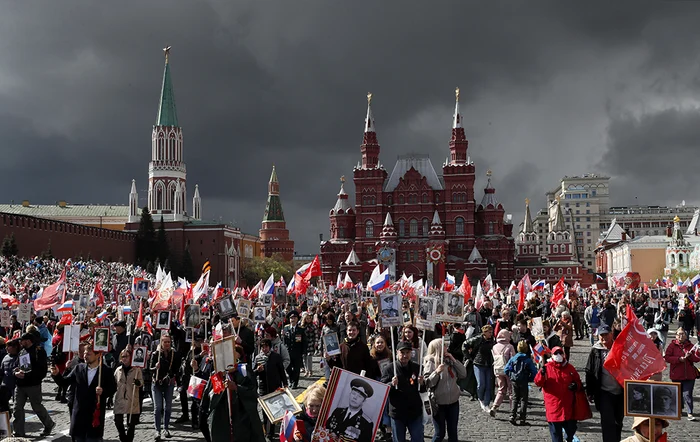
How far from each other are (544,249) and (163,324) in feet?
482

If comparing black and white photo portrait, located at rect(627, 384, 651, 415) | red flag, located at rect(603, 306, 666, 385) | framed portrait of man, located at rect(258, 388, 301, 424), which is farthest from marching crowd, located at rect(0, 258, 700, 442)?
red flag, located at rect(603, 306, 666, 385)

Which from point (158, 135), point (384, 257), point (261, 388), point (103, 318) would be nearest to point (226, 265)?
point (158, 135)

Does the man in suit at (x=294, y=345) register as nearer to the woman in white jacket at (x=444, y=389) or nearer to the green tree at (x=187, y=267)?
the woman in white jacket at (x=444, y=389)

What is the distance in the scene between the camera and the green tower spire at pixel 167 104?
10850cm

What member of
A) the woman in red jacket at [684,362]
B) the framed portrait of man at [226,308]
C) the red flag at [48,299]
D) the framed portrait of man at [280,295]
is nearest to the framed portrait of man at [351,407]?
the woman in red jacket at [684,362]

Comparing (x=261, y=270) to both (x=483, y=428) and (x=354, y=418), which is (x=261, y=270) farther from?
(x=354, y=418)

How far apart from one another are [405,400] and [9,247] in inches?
2227

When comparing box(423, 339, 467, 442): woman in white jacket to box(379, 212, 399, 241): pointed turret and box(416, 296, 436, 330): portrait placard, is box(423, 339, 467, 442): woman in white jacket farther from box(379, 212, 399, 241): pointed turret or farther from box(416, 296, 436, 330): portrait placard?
box(379, 212, 399, 241): pointed turret

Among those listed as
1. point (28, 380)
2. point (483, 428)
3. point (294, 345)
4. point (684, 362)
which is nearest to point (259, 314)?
point (294, 345)

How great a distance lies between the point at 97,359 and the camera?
9.05 m

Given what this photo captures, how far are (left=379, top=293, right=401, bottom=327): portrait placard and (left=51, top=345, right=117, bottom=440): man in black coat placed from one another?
4.14 metres

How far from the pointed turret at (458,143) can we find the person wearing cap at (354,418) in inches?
3003

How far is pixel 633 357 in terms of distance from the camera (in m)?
8.05

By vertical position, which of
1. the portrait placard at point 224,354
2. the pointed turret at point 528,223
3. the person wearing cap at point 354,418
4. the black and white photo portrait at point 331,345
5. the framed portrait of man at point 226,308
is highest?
the pointed turret at point 528,223
